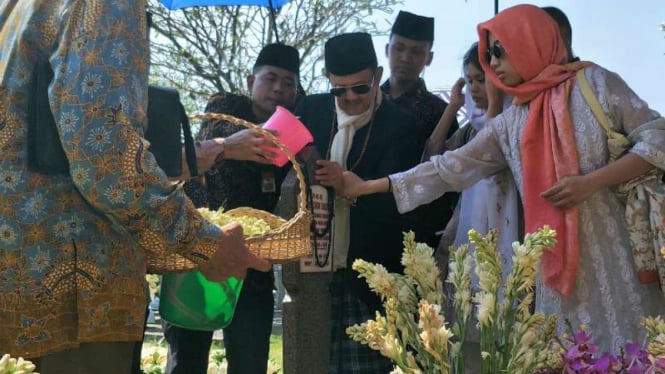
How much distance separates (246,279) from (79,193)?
1.81 m

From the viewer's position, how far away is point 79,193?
1.92 metres

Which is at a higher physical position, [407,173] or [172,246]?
[407,173]

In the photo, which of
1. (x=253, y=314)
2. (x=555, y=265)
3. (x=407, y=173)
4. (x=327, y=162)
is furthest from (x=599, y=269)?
(x=253, y=314)

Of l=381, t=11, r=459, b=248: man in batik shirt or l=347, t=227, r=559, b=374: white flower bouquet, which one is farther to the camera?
l=381, t=11, r=459, b=248: man in batik shirt

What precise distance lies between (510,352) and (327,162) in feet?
6.28

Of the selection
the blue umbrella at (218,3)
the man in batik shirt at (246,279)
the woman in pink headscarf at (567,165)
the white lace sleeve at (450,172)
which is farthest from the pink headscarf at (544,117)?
the blue umbrella at (218,3)

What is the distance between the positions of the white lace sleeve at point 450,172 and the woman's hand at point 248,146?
21.1 inches

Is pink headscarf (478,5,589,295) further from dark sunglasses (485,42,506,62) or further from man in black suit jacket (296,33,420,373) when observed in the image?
man in black suit jacket (296,33,420,373)

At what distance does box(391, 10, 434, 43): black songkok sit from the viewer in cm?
425

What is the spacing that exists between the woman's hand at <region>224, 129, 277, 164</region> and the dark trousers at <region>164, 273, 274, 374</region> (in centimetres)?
87

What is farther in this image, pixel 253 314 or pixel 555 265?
pixel 253 314

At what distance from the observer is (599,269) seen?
289cm

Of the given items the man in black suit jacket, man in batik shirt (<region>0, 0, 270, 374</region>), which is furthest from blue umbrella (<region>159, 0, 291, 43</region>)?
man in batik shirt (<region>0, 0, 270, 374</region>)

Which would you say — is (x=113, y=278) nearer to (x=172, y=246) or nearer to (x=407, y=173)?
(x=172, y=246)
